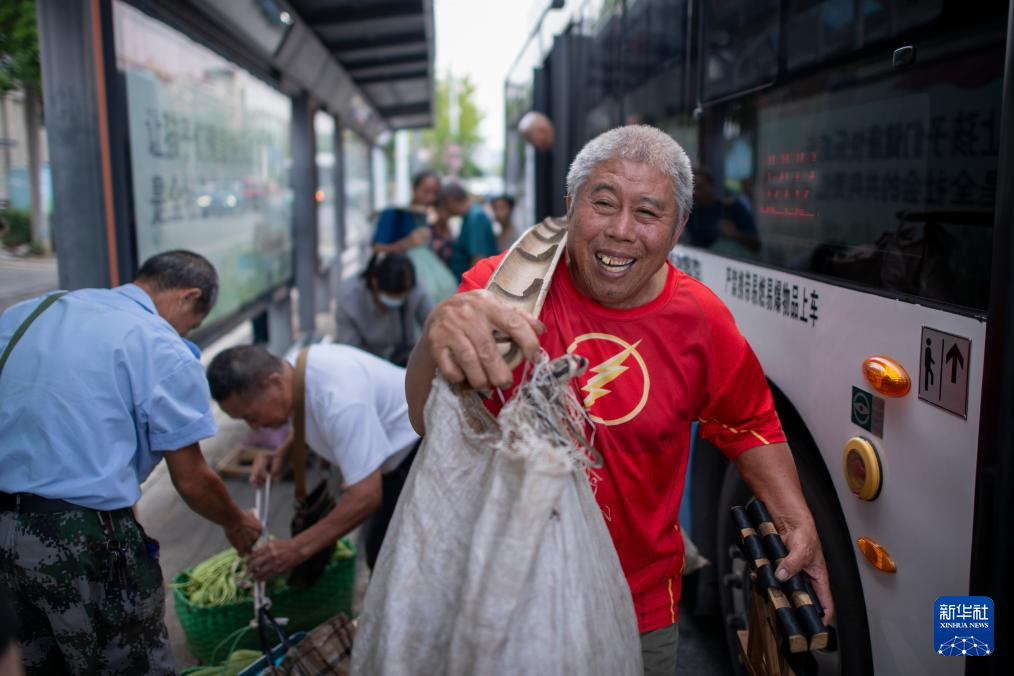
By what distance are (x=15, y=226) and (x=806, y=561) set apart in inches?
137

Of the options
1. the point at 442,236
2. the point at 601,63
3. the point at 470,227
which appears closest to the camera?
the point at 601,63

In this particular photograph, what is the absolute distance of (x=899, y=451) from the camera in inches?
79.7

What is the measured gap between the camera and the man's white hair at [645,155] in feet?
6.02

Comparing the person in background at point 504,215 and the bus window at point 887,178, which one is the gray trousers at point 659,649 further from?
the person in background at point 504,215

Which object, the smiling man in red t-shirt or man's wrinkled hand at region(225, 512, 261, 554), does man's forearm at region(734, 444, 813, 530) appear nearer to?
the smiling man in red t-shirt

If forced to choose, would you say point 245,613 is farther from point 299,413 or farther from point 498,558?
point 498,558

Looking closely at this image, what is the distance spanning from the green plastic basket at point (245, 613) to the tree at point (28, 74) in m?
1.82

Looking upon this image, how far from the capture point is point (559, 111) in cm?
688

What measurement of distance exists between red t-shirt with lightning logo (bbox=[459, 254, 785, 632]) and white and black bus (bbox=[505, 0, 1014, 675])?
388mm

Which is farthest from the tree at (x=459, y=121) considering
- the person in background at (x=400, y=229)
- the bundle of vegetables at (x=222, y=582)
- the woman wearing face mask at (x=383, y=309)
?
the bundle of vegetables at (x=222, y=582)

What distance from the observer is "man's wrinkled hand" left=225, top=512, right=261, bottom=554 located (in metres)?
2.91

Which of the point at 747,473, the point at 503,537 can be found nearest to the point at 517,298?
the point at 503,537

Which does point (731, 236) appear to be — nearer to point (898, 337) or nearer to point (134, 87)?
point (898, 337)

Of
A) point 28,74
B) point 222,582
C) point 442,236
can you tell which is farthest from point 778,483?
point 442,236
